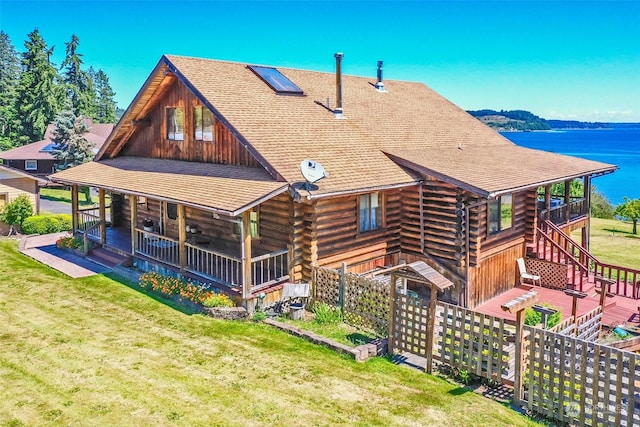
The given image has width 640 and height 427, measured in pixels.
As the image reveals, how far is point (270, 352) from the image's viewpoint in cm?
1167

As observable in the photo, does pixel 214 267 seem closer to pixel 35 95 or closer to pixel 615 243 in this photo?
pixel 615 243

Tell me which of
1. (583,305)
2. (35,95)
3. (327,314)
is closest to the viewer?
(327,314)

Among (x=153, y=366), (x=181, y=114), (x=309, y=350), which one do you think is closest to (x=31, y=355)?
(x=153, y=366)

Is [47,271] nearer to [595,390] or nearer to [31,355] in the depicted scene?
[31,355]

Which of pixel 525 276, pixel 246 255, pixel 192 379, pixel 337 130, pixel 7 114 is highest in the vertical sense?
pixel 7 114

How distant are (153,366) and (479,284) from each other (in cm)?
1012

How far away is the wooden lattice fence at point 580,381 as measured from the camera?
8.27m

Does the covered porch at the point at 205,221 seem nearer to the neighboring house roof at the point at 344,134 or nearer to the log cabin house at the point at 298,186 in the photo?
the log cabin house at the point at 298,186

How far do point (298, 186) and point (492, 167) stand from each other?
7.70 meters

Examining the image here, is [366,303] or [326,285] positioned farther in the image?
[326,285]

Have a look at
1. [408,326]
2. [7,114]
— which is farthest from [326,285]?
[7,114]

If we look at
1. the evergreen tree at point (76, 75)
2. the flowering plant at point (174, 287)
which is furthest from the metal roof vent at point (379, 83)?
the evergreen tree at point (76, 75)

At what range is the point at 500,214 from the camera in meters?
17.3

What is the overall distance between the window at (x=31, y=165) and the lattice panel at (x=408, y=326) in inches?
1996
